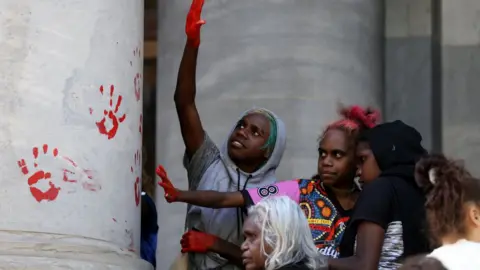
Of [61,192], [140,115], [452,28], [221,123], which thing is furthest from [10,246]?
[452,28]

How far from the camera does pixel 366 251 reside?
6215 millimetres

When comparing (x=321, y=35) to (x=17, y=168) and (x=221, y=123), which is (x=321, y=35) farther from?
(x=17, y=168)

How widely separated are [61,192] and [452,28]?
4360 mm

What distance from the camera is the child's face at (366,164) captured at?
6.74 meters

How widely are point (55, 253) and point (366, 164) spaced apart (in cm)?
161

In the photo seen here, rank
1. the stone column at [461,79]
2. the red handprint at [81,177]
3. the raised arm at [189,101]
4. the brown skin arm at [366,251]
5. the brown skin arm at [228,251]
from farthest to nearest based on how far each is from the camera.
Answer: the stone column at [461,79], the raised arm at [189,101], the brown skin arm at [228,251], the red handprint at [81,177], the brown skin arm at [366,251]

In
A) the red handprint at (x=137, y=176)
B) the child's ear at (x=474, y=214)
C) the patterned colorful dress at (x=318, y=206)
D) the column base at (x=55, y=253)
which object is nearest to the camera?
the child's ear at (x=474, y=214)

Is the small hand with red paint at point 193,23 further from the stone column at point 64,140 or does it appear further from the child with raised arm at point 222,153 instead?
the stone column at point 64,140

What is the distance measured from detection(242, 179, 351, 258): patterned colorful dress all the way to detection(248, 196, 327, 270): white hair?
2.07 feet

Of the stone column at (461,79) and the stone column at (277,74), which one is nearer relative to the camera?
the stone column at (277,74)

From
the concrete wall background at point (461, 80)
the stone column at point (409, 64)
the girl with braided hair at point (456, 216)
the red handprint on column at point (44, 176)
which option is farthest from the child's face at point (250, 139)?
the stone column at point (409, 64)

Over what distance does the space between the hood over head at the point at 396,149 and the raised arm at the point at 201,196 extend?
2.80 ft

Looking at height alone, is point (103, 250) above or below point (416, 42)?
below

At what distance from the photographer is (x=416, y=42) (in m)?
10.6
